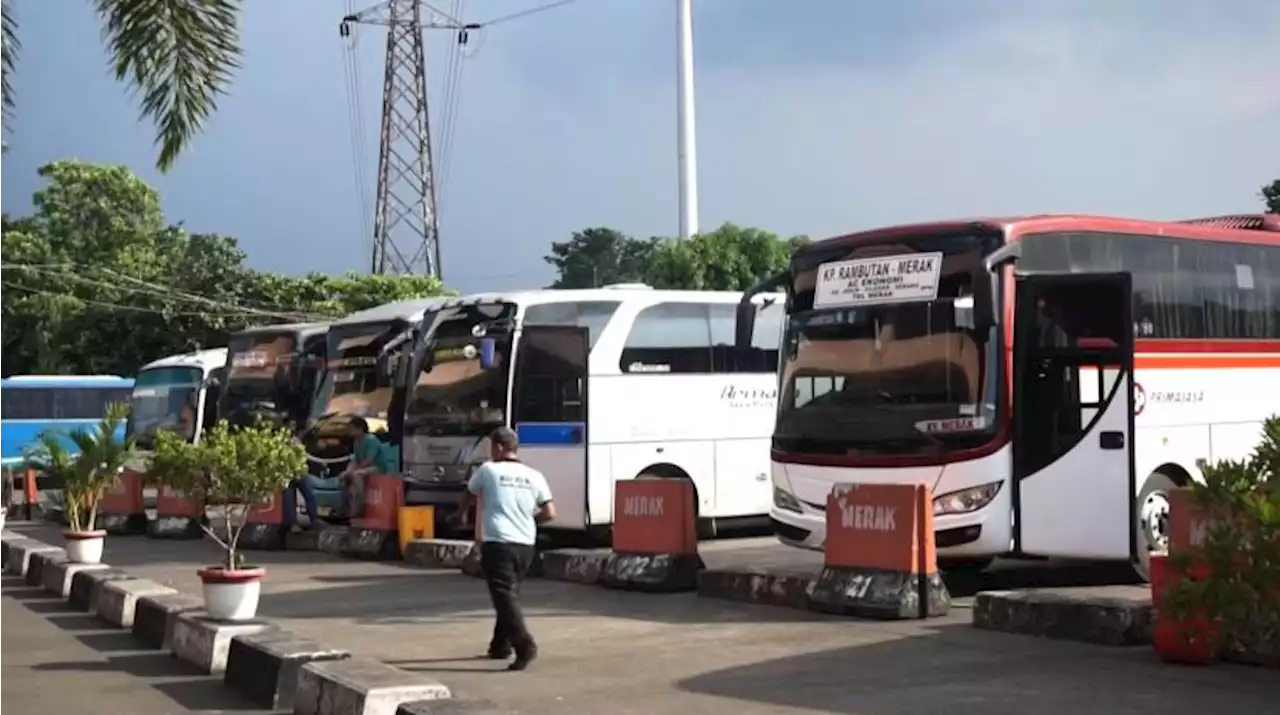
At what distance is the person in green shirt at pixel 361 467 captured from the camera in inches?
796

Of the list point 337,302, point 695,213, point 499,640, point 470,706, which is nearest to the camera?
point 470,706

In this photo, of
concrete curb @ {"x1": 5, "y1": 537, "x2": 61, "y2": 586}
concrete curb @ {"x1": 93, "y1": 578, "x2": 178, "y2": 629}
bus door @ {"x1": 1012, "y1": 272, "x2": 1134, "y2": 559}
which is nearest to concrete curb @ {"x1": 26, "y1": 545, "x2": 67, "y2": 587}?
concrete curb @ {"x1": 5, "y1": 537, "x2": 61, "y2": 586}

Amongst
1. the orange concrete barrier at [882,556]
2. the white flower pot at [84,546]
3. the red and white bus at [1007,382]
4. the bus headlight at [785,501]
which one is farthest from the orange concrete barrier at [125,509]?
the orange concrete barrier at [882,556]

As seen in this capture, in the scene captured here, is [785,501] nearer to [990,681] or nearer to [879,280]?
[879,280]

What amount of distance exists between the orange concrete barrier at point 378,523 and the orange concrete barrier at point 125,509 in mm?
6968

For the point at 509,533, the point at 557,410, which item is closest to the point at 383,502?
the point at 557,410

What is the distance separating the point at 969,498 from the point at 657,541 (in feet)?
10.5

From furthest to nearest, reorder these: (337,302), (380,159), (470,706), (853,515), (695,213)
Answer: (380,159)
(337,302)
(695,213)
(853,515)
(470,706)

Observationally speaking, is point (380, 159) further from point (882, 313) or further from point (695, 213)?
point (882, 313)

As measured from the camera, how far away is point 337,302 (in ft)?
158

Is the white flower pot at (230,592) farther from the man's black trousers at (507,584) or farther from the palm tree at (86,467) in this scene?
the palm tree at (86,467)

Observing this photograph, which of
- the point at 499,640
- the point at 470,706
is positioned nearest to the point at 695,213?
the point at 499,640

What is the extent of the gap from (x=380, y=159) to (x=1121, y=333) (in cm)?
4094

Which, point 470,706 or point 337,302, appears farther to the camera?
point 337,302
